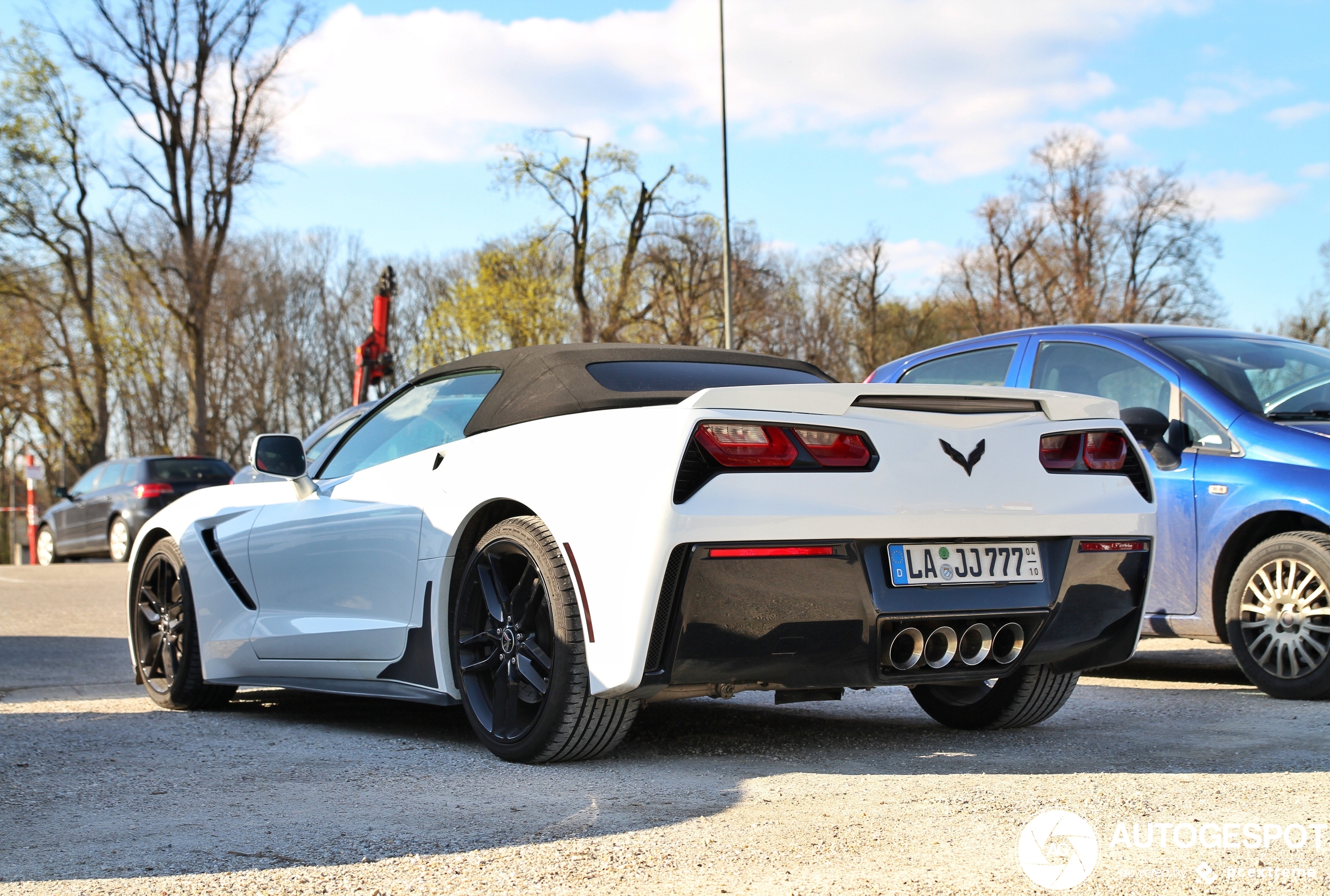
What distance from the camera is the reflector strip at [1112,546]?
4.18 m

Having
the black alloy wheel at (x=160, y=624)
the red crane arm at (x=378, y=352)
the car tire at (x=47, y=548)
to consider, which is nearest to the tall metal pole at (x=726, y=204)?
the red crane arm at (x=378, y=352)

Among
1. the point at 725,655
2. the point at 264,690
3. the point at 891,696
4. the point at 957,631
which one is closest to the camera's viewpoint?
the point at 725,655

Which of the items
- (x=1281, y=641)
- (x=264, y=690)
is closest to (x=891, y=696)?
(x=1281, y=641)

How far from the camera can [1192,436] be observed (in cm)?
Result: 613

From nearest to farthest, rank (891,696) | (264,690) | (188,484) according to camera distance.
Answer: (891,696) → (264,690) → (188,484)

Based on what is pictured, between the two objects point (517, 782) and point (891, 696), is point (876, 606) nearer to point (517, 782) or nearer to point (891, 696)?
point (517, 782)

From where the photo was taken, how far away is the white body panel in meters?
3.60

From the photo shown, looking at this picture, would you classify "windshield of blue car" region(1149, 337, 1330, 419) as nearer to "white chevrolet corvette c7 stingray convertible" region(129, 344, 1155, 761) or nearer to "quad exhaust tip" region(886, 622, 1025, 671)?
"white chevrolet corvette c7 stingray convertible" region(129, 344, 1155, 761)

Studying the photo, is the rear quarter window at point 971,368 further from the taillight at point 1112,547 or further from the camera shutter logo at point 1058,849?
the camera shutter logo at point 1058,849

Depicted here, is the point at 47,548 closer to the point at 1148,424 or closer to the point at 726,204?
the point at 726,204

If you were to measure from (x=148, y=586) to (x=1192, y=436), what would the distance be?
4.85m

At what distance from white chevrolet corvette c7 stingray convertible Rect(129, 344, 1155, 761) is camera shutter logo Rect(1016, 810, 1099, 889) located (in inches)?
28.9

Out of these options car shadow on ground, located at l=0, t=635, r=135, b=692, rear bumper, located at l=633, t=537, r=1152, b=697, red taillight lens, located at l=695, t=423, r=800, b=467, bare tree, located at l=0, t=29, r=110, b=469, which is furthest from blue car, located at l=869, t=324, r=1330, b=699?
bare tree, located at l=0, t=29, r=110, b=469

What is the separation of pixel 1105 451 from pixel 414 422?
2.47 m
